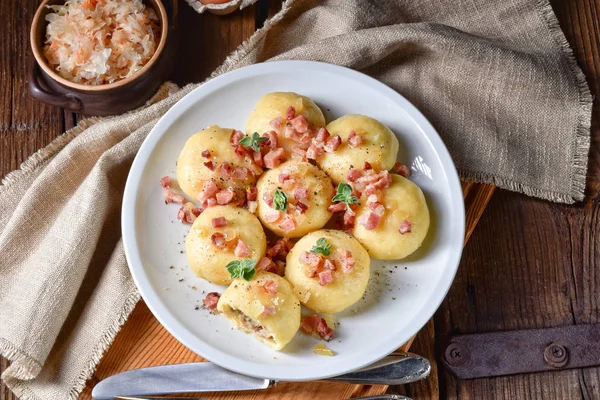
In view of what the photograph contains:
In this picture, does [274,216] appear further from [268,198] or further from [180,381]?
[180,381]

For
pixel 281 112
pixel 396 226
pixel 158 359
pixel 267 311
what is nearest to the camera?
pixel 267 311

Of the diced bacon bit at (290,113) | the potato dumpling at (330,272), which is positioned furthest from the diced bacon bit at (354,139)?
the potato dumpling at (330,272)

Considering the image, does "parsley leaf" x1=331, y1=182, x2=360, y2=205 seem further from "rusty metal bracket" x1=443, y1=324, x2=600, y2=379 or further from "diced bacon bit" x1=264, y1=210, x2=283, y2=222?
"rusty metal bracket" x1=443, y1=324, x2=600, y2=379

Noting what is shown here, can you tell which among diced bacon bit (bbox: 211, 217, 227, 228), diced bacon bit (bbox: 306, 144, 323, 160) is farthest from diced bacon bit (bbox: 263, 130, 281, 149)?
diced bacon bit (bbox: 211, 217, 227, 228)

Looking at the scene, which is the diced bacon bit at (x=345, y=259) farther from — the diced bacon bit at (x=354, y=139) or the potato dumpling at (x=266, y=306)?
the diced bacon bit at (x=354, y=139)

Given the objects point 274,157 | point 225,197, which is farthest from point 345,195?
point 225,197

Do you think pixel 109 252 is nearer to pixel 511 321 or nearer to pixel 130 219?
pixel 130 219
